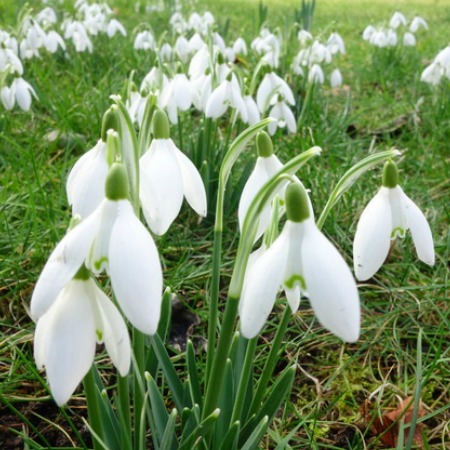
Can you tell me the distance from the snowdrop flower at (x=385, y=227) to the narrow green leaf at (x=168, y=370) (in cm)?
37

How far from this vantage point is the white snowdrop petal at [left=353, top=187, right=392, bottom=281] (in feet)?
3.00

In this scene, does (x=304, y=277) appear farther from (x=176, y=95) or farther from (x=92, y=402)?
(x=176, y=95)

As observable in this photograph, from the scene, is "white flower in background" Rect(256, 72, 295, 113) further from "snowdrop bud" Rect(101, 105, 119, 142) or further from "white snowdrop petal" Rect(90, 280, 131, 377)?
"white snowdrop petal" Rect(90, 280, 131, 377)

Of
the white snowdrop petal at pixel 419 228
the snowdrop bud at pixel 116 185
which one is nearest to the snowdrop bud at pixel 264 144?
the white snowdrop petal at pixel 419 228

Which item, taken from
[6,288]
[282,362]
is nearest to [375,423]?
[282,362]

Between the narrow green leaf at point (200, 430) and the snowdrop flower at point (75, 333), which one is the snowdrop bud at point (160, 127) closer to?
the snowdrop flower at point (75, 333)

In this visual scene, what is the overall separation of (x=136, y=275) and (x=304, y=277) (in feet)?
0.61

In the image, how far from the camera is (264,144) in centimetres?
102

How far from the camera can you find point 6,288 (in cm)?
180

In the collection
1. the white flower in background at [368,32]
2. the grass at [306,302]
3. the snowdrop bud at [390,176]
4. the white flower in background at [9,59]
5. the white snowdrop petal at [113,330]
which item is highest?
the snowdrop bud at [390,176]

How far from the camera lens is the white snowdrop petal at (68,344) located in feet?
2.40

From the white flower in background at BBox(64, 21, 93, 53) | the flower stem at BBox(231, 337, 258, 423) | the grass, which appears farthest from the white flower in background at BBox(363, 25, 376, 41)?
the flower stem at BBox(231, 337, 258, 423)

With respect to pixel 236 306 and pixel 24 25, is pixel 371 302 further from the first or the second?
pixel 24 25

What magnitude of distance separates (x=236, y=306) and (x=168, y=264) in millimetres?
1170
